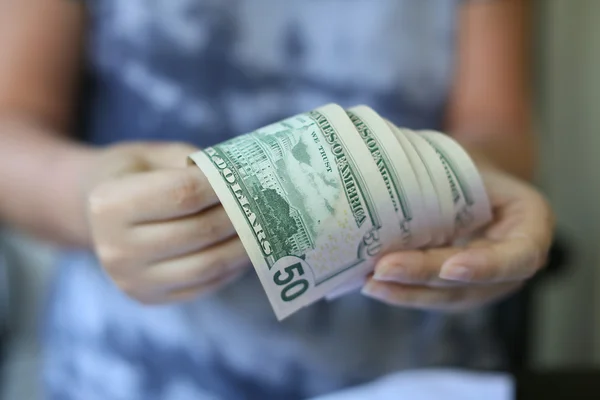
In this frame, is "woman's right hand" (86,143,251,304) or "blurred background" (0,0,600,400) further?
"blurred background" (0,0,600,400)

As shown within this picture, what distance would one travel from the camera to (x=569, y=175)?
94cm

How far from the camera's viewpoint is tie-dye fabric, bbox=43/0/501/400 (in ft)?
1.80

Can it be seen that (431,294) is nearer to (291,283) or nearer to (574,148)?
(291,283)

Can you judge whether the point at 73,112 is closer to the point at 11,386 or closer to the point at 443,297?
the point at 443,297

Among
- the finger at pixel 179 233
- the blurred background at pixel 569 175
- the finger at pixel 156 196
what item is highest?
the finger at pixel 156 196

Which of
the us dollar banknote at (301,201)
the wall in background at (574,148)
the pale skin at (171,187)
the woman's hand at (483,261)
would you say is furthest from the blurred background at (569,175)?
the us dollar banknote at (301,201)

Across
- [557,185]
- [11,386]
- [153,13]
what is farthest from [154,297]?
[11,386]

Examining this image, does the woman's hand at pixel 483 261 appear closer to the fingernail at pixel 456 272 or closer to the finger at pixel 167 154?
Result: the fingernail at pixel 456 272

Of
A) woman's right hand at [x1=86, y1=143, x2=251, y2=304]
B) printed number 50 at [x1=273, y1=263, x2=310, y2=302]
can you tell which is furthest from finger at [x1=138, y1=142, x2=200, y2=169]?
printed number 50 at [x1=273, y1=263, x2=310, y2=302]

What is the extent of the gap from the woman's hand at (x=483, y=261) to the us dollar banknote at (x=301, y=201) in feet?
0.08

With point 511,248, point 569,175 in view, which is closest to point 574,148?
point 569,175

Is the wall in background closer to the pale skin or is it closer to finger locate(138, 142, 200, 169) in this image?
the pale skin

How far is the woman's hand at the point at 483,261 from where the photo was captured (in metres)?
0.38

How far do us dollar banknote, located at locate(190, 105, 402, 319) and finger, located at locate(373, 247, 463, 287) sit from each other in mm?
14
